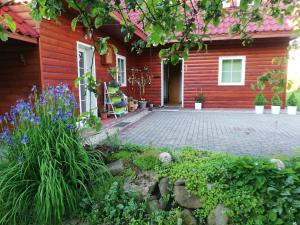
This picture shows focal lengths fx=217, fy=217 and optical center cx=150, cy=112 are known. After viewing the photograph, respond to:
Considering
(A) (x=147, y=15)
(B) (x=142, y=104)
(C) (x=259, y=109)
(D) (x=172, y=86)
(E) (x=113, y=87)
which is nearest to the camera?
(A) (x=147, y=15)

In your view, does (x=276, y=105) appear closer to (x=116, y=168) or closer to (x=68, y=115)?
(x=116, y=168)

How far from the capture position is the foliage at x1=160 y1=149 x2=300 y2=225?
5.33 ft

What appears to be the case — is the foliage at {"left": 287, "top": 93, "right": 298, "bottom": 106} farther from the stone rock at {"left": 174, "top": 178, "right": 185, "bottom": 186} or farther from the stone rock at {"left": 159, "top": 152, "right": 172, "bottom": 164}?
the stone rock at {"left": 174, "top": 178, "right": 185, "bottom": 186}

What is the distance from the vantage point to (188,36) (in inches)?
49.6

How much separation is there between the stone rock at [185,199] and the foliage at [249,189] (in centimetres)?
5

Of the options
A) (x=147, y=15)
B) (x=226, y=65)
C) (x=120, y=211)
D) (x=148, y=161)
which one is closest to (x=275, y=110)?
(x=226, y=65)

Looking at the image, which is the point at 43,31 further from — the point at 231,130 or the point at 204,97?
the point at 204,97

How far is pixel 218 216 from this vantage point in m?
1.74

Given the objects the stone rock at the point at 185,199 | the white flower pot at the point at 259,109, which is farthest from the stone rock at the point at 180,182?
the white flower pot at the point at 259,109

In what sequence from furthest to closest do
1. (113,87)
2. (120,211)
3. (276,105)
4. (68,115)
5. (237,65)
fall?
(237,65)
(276,105)
(113,87)
(68,115)
(120,211)

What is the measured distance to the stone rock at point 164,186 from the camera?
2.01 m

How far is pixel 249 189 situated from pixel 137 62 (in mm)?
7739

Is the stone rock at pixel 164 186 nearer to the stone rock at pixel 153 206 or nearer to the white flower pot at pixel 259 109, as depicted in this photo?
the stone rock at pixel 153 206

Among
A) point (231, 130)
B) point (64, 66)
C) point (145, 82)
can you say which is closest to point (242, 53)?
point (145, 82)
